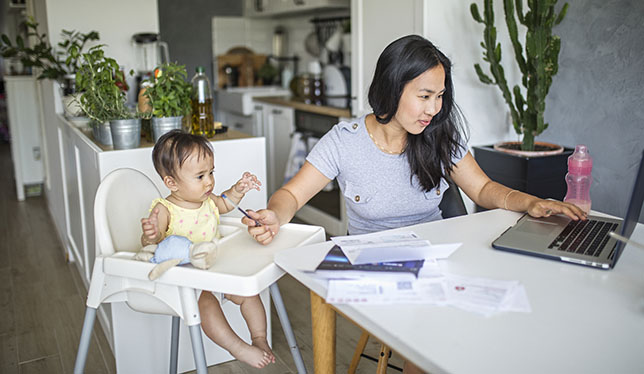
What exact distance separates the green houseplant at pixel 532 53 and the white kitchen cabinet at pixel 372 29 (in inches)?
12.1

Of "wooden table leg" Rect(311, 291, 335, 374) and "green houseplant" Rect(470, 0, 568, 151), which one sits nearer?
"wooden table leg" Rect(311, 291, 335, 374)

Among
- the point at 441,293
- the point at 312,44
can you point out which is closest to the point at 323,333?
the point at 441,293

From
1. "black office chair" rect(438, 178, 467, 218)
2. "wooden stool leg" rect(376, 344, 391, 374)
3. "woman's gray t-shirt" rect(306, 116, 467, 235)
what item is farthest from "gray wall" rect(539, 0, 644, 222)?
"wooden stool leg" rect(376, 344, 391, 374)

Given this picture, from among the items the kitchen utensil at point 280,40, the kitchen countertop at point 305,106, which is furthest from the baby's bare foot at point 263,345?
the kitchen utensil at point 280,40

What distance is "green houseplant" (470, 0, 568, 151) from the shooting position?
2.47 metres

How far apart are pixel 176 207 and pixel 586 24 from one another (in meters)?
2.12

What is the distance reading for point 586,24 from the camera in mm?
2656

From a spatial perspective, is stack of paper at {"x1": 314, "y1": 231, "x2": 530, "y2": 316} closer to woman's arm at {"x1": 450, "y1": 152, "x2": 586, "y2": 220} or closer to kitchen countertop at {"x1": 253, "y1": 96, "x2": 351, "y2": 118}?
woman's arm at {"x1": 450, "y1": 152, "x2": 586, "y2": 220}

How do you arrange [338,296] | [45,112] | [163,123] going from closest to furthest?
[338,296], [163,123], [45,112]

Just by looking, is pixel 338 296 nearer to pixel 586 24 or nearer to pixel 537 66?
pixel 537 66

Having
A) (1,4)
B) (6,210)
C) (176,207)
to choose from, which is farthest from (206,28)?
(1,4)

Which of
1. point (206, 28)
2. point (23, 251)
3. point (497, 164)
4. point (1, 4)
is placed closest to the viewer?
point (497, 164)

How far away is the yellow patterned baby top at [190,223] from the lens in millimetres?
1548

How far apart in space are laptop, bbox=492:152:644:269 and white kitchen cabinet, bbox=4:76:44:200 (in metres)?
4.36
